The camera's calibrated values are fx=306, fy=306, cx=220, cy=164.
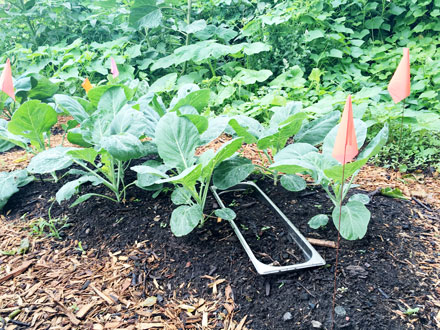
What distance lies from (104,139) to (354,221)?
107cm

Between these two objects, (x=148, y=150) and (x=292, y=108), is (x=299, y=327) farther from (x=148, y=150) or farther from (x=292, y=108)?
(x=292, y=108)

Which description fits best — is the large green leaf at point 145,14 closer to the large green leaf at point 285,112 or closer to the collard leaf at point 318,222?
the large green leaf at point 285,112

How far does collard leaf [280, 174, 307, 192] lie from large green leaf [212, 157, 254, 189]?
0.18m

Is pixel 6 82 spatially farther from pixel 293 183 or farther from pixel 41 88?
pixel 293 183

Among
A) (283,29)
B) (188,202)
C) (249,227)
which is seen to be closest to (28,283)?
(188,202)

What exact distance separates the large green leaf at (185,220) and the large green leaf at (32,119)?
0.91m

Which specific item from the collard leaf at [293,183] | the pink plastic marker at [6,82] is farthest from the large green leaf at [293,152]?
the pink plastic marker at [6,82]

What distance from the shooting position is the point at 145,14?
3.63m

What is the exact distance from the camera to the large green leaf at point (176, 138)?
134 centimetres

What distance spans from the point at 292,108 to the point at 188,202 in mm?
799

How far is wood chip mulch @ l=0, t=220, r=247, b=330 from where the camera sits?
109cm

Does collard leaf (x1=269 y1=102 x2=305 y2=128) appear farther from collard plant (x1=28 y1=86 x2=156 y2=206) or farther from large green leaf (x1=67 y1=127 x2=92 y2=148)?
large green leaf (x1=67 y1=127 x2=92 y2=148)

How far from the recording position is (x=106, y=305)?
116 cm

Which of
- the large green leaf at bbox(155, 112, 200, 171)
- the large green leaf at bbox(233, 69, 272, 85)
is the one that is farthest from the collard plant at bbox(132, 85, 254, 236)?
the large green leaf at bbox(233, 69, 272, 85)
